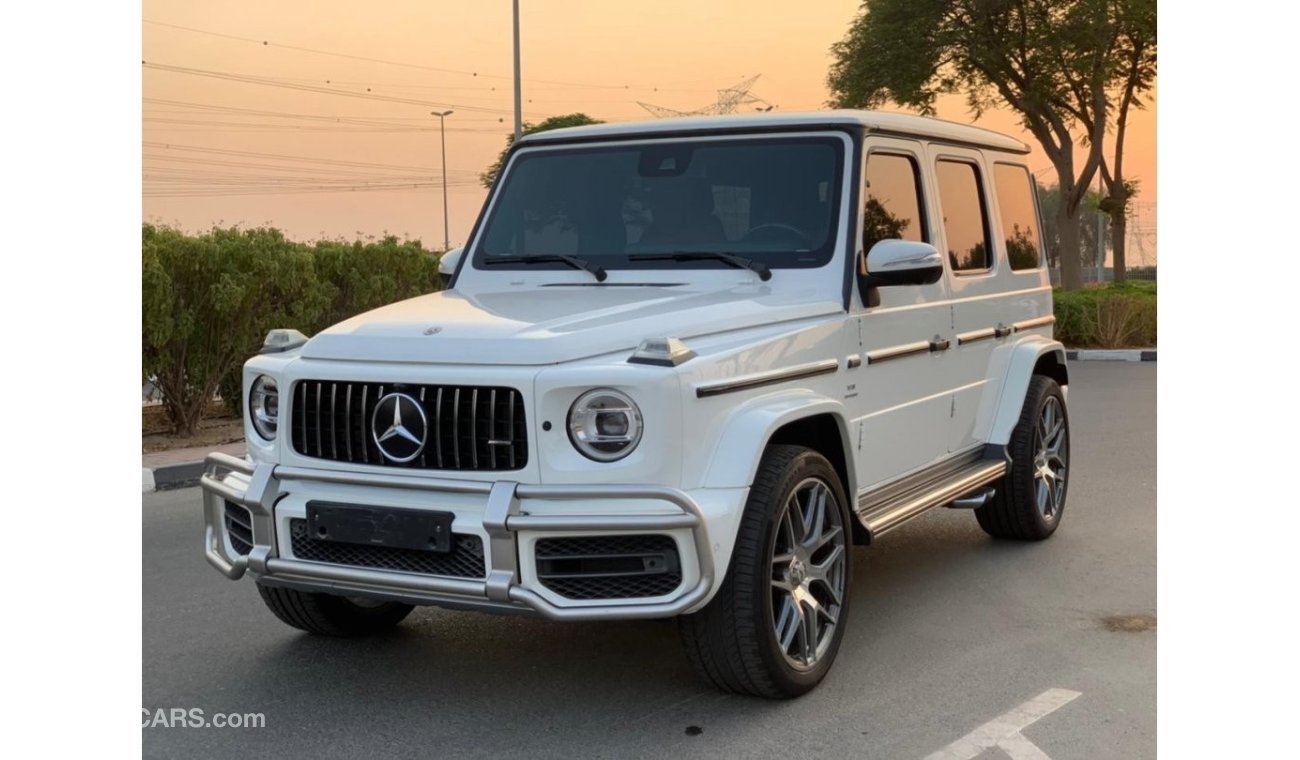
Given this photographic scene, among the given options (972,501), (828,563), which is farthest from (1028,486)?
(828,563)

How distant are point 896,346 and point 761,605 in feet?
5.53

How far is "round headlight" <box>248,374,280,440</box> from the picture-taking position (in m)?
4.85

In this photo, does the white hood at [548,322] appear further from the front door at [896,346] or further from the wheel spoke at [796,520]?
the wheel spoke at [796,520]

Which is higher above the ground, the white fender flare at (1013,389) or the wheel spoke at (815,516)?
the white fender flare at (1013,389)

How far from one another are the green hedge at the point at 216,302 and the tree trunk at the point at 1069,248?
22161mm

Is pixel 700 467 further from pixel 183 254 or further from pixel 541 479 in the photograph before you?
pixel 183 254

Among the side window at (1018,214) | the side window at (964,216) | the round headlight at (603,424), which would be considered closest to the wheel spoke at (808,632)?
the round headlight at (603,424)

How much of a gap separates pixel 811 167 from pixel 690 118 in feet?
2.05

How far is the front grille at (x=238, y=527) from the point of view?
4773 mm

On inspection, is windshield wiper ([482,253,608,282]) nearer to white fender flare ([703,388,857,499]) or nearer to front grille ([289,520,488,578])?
white fender flare ([703,388,857,499])

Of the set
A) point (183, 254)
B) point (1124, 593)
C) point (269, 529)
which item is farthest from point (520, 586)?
point (183, 254)

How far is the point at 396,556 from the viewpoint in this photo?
441 cm

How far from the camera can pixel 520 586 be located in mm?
4160

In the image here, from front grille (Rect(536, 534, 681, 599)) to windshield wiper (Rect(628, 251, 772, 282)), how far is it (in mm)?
1529
